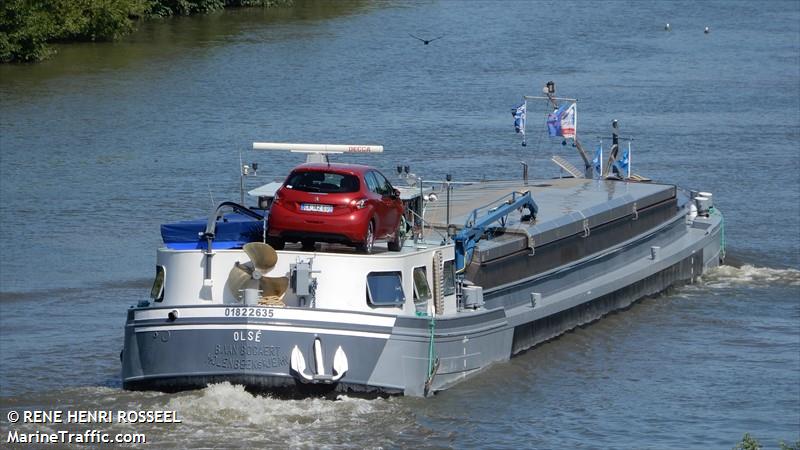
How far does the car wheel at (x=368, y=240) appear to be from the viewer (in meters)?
24.6

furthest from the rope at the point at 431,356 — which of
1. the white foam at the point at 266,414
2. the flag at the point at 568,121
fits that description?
the flag at the point at 568,121

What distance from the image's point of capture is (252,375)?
2361 centimetres

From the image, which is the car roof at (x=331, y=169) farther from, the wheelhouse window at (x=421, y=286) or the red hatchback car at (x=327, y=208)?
the wheelhouse window at (x=421, y=286)

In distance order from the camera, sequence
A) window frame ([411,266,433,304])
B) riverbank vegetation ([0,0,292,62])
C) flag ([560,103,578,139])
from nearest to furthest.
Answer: window frame ([411,266,433,304]), flag ([560,103,578,139]), riverbank vegetation ([0,0,292,62])

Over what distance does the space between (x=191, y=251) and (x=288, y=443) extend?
3.55m

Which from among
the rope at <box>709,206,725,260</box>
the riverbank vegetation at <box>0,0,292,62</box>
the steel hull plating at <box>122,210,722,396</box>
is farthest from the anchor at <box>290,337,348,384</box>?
the riverbank vegetation at <box>0,0,292,62</box>

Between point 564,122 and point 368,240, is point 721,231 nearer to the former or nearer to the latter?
point 564,122

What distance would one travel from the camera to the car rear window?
24.6 m

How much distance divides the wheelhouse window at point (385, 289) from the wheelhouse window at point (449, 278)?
1.53 m

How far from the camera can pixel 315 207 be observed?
80.1 ft

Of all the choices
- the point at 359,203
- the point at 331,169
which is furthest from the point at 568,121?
the point at 359,203

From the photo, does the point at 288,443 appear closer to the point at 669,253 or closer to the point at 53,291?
the point at 53,291

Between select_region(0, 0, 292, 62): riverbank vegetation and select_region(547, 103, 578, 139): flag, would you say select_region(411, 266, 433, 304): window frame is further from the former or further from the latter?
select_region(0, 0, 292, 62): riverbank vegetation

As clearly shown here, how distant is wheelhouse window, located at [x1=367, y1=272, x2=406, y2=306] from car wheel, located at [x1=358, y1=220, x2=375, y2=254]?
41 cm
